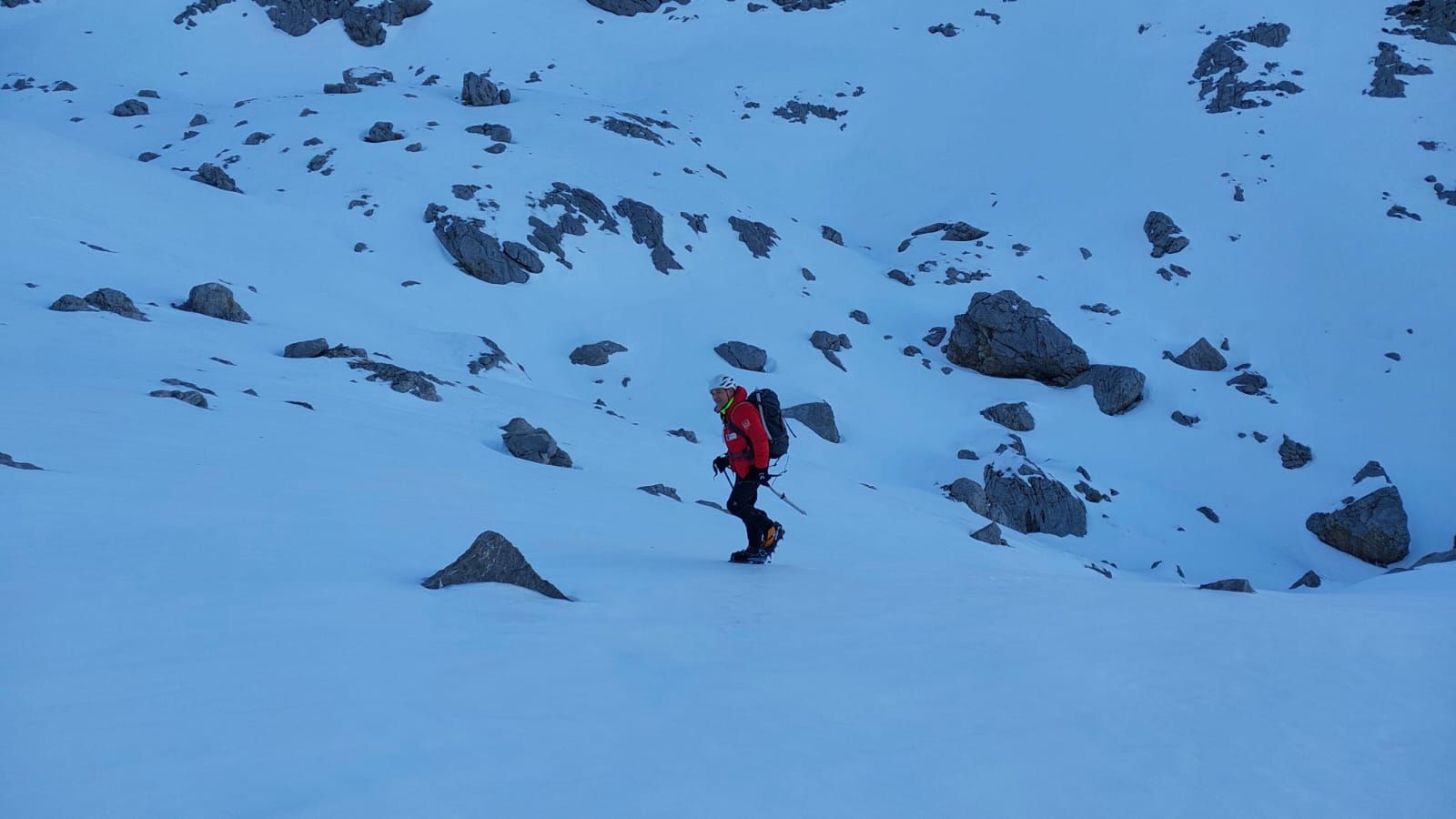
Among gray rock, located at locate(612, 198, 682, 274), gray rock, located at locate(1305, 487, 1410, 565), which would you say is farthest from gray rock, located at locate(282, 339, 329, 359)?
gray rock, located at locate(1305, 487, 1410, 565)

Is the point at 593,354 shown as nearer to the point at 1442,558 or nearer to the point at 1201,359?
the point at 1442,558

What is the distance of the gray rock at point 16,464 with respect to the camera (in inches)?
263

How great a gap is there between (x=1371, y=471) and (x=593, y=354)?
84.8 ft

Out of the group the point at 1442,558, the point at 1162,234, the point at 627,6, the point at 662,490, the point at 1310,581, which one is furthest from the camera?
the point at 627,6

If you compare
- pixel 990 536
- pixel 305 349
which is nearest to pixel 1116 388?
pixel 990 536

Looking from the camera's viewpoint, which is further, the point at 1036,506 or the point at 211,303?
the point at 1036,506

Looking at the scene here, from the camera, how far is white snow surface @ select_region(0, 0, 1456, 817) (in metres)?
3.43

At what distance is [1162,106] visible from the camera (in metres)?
45.8

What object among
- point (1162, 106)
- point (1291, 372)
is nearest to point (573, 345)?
point (1291, 372)

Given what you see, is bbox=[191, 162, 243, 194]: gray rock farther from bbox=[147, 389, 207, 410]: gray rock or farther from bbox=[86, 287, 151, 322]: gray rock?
bbox=[147, 389, 207, 410]: gray rock

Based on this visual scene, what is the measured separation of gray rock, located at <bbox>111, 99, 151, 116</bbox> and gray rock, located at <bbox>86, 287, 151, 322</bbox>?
3063 cm


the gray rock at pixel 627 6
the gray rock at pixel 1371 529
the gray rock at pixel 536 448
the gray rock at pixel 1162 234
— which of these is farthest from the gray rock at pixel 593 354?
the gray rock at pixel 627 6

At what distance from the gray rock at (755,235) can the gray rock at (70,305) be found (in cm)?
2437

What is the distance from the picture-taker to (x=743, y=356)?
29.7m
